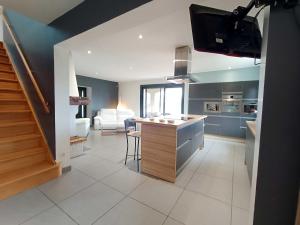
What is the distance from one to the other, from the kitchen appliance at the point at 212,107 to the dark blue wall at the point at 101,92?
5.11 metres

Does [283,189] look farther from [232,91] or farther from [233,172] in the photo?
[232,91]

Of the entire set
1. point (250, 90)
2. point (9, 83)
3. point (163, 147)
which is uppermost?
A: point (250, 90)

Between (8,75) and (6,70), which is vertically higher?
(6,70)

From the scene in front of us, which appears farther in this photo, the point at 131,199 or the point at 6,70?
the point at 6,70

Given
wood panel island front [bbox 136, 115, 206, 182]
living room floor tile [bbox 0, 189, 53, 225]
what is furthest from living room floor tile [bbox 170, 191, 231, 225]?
living room floor tile [bbox 0, 189, 53, 225]

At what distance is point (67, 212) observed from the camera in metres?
1.64

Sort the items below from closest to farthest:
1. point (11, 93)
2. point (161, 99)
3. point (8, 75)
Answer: point (11, 93) → point (8, 75) → point (161, 99)

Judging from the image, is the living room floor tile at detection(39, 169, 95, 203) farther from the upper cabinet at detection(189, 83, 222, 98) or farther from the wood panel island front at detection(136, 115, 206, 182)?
the upper cabinet at detection(189, 83, 222, 98)

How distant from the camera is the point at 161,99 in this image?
7215 mm

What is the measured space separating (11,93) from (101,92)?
4.77 meters

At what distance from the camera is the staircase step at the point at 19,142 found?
84.4 inches

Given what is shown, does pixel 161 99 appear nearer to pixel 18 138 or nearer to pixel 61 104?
pixel 61 104

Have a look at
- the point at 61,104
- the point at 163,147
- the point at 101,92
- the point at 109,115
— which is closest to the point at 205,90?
the point at 163,147

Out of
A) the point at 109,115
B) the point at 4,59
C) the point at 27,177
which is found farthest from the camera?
the point at 109,115
